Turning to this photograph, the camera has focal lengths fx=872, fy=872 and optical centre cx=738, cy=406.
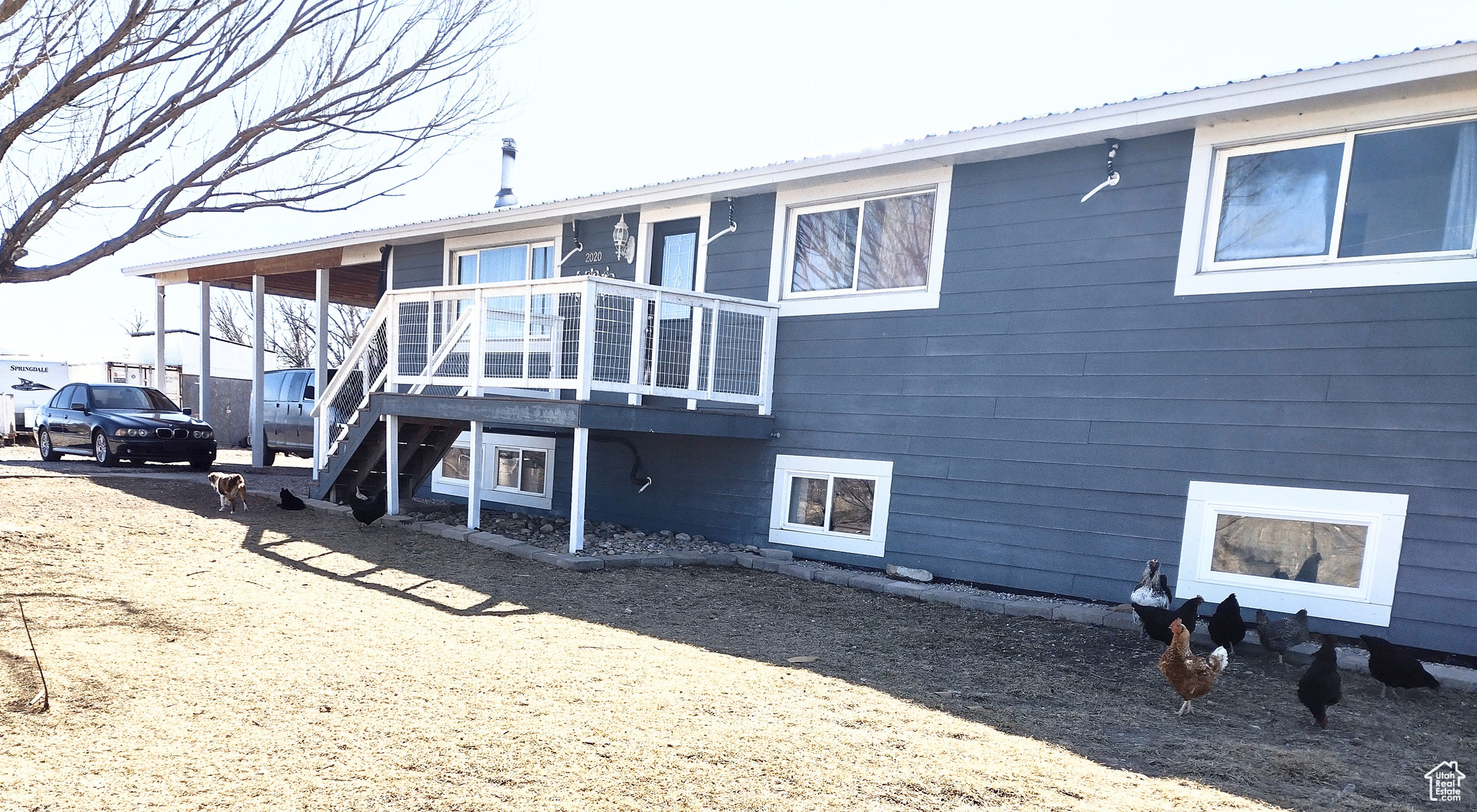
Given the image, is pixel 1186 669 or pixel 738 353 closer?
pixel 1186 669

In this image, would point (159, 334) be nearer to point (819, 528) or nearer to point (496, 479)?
point (496, 479)

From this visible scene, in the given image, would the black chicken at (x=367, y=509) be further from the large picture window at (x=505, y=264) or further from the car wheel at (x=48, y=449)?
the car wheel at (x=48, y=449)

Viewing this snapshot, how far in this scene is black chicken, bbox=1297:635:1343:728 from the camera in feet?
13.6

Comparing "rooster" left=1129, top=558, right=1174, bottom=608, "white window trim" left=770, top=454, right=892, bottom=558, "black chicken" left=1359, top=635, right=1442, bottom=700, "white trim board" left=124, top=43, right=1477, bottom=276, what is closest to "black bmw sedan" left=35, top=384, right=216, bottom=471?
"white trim board" left=124, top=43, right=1477, bottom=276

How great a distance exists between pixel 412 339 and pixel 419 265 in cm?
330

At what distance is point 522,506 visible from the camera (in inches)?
416

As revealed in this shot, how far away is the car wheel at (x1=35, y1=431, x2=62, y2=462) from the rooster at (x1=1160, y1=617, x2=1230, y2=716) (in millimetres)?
16053

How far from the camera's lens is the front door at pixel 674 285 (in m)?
8.54

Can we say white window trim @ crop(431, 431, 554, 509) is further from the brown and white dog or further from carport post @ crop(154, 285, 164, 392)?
carport post @ crop(154, 285, 164, 392)

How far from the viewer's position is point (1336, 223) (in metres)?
5.65

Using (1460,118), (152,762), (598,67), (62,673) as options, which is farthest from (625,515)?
(1460,118)

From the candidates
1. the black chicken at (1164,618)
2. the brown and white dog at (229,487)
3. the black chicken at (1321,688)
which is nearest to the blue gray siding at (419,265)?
the brown and white dog at (229,487)

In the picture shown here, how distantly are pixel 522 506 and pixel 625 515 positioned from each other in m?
1.67

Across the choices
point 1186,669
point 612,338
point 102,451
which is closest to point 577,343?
point 612,338
